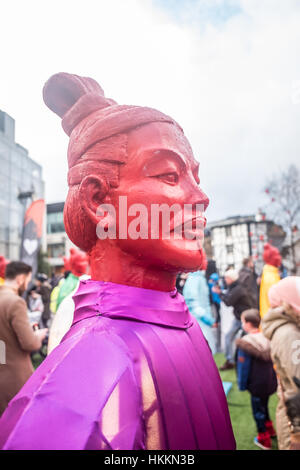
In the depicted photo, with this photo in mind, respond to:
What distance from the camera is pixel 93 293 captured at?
0.93 meters

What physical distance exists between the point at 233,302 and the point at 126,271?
4.08m

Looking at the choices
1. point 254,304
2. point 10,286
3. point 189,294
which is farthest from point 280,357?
point 254,304

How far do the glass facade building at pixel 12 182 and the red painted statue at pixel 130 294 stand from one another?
12 cm

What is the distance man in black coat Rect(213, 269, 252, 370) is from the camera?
4719 millimetres

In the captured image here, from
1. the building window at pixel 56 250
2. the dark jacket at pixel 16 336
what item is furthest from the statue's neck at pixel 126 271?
the dark jacket at pixel 16 336

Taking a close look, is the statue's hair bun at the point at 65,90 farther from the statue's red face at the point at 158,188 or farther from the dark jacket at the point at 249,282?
the dark jacket at the point at 249,282

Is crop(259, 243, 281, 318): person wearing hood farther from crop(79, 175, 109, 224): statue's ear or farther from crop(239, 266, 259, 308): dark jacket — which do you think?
crop(79, 175, 109, 224): statue's ear

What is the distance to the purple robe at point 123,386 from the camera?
64cm

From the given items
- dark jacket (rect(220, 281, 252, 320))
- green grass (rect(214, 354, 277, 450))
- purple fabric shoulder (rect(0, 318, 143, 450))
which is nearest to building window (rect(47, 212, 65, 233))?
purple fabric shoulder (rect(0, 318, 143, 450))

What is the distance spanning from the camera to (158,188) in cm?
91

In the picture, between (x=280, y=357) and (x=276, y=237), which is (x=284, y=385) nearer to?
(x=280, y=357)

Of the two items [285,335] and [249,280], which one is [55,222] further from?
[249,280]

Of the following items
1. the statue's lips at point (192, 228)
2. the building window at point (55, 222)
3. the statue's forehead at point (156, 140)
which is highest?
the statue's forehead at point (156, 140)
